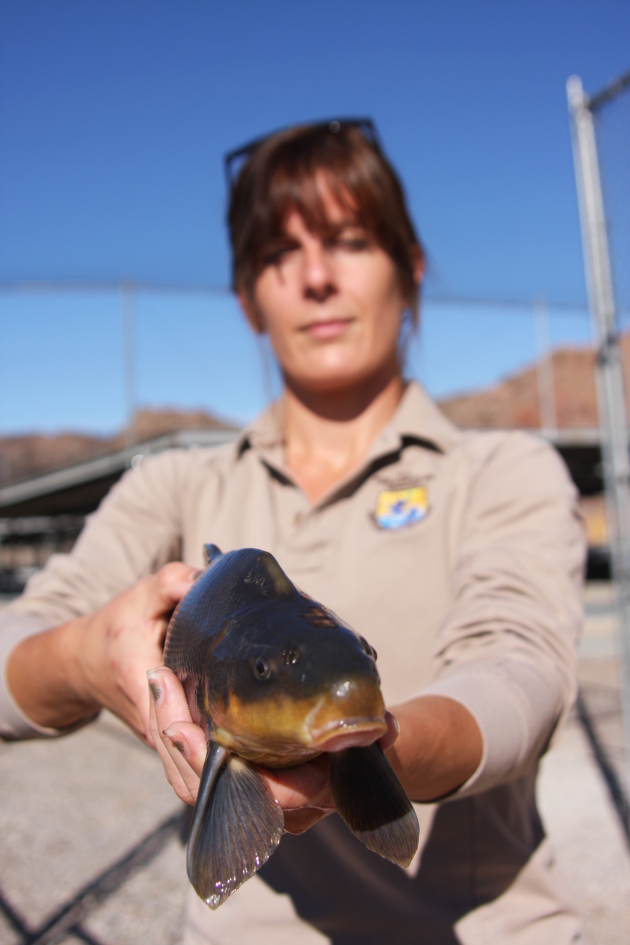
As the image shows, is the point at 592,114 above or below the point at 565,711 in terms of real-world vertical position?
above

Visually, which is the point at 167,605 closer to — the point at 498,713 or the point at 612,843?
the point at 498,713

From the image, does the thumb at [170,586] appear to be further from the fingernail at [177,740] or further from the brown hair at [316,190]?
the brown hair at [316,190]

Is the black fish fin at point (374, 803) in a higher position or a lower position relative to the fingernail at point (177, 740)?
lower

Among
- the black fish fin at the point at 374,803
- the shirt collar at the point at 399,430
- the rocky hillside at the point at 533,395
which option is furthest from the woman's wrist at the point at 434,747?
the rocky hillside at the point at 533,395

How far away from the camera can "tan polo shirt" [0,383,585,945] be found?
Answer: 1.44m

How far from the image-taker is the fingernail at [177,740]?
97 cm

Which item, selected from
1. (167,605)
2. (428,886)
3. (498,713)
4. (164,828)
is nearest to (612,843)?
(164,828)

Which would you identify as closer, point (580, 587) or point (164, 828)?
point (580, 587)

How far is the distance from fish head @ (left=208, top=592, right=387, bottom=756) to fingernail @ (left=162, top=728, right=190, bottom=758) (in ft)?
0.21

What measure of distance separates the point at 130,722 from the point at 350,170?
1.51 meters

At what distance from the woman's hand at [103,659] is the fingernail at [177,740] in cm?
25

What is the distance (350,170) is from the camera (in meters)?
2.00

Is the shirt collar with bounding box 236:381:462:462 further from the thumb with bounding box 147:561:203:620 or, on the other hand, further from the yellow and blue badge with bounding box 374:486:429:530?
the thumb with bounding box 147:561:203:620

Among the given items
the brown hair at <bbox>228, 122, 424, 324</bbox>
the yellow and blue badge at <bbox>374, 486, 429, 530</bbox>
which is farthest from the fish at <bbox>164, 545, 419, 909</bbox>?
the brown hair at <bbox>228, 122, 424, 324</bbox>
